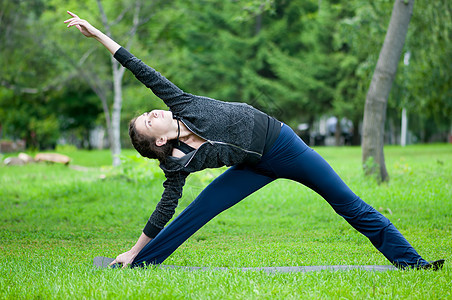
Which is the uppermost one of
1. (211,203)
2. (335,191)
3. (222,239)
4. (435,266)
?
(335,191)

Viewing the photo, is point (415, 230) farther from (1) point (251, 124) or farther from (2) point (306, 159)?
(1) point (251, 124)

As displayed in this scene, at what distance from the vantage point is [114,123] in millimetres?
19266

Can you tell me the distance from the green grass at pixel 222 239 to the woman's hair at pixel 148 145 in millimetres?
996

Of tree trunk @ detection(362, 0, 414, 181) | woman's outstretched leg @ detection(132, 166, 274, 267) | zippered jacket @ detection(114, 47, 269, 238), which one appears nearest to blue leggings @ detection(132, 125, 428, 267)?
woman's outstretched leg @ detection(132, 166, 274, 267)

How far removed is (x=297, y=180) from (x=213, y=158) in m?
0.84

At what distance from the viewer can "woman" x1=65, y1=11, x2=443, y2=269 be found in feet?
12.9

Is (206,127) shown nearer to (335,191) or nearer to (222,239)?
(335,191)

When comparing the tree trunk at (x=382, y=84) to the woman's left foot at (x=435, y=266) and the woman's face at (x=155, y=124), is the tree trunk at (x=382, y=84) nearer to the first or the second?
the woman's left foot at (x=435, y=266)

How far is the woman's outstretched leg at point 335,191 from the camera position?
13.8 ft

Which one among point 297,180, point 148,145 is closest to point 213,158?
point 148,145

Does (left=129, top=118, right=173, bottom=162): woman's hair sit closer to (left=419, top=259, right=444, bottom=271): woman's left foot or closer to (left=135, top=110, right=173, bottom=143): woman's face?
(left=135, top=110, right=173, bottom=143): woman's face

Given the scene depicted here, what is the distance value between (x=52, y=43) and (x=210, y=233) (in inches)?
621

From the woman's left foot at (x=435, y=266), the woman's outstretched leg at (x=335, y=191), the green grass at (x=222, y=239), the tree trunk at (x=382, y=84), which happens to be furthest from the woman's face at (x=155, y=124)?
the tree trunk at (x=382, y=84)

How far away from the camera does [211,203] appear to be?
439 cm
